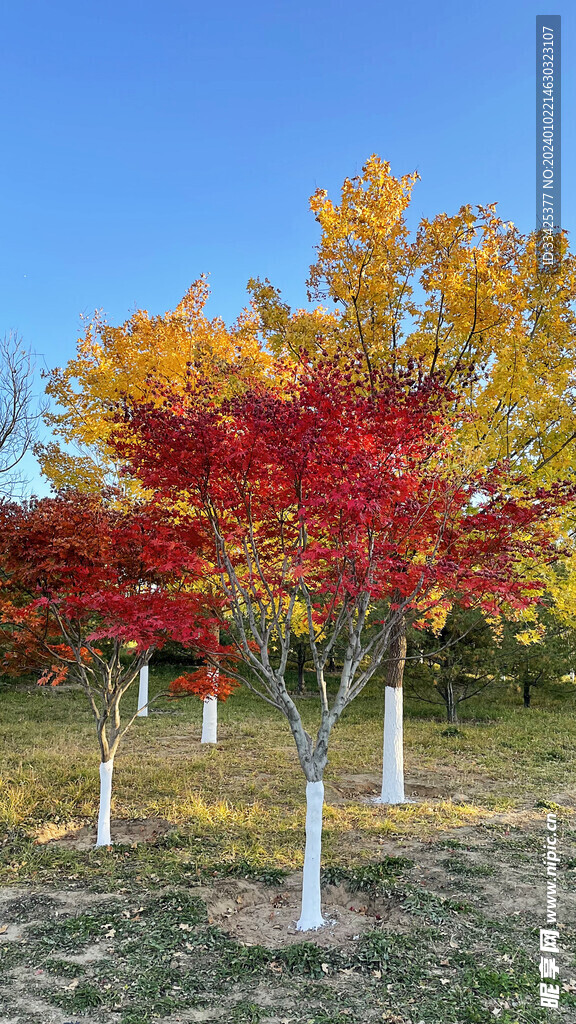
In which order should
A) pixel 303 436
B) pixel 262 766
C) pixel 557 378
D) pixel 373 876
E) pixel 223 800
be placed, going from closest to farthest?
pixel 303 436 < pixel 373 876 < pixel 557 378 < pixel 223 800 < pixel 262 766

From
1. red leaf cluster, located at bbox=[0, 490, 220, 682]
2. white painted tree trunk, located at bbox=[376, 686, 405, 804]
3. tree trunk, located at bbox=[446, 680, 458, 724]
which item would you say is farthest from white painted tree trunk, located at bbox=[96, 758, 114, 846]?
tree trunk, located at bbox=[446, 680, 458, 724]

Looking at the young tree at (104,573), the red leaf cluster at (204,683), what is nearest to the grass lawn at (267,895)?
the young tree at (104,573)

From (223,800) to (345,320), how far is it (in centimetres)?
663

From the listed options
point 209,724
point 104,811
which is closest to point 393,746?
Result: point 104,811

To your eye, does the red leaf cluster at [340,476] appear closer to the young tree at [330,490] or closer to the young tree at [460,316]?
the young tree at [330,490]

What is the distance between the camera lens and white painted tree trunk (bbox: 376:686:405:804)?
8.44 metres

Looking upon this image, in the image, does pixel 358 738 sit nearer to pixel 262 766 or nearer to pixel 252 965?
pixel 262 766

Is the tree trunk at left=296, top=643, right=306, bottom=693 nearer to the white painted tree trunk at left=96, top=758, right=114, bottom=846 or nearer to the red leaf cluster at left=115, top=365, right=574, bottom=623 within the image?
the white painted tree trunk at left=96, top=758, right=114, bottom=846

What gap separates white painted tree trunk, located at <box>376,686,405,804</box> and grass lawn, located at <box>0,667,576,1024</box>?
26 centimetres

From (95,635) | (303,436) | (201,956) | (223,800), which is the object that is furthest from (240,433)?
(223,800)

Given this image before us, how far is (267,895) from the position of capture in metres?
5.39

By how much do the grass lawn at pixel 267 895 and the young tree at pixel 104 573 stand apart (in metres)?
1.14

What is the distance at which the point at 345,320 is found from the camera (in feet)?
27.9

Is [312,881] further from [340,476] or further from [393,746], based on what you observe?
[393,746]
